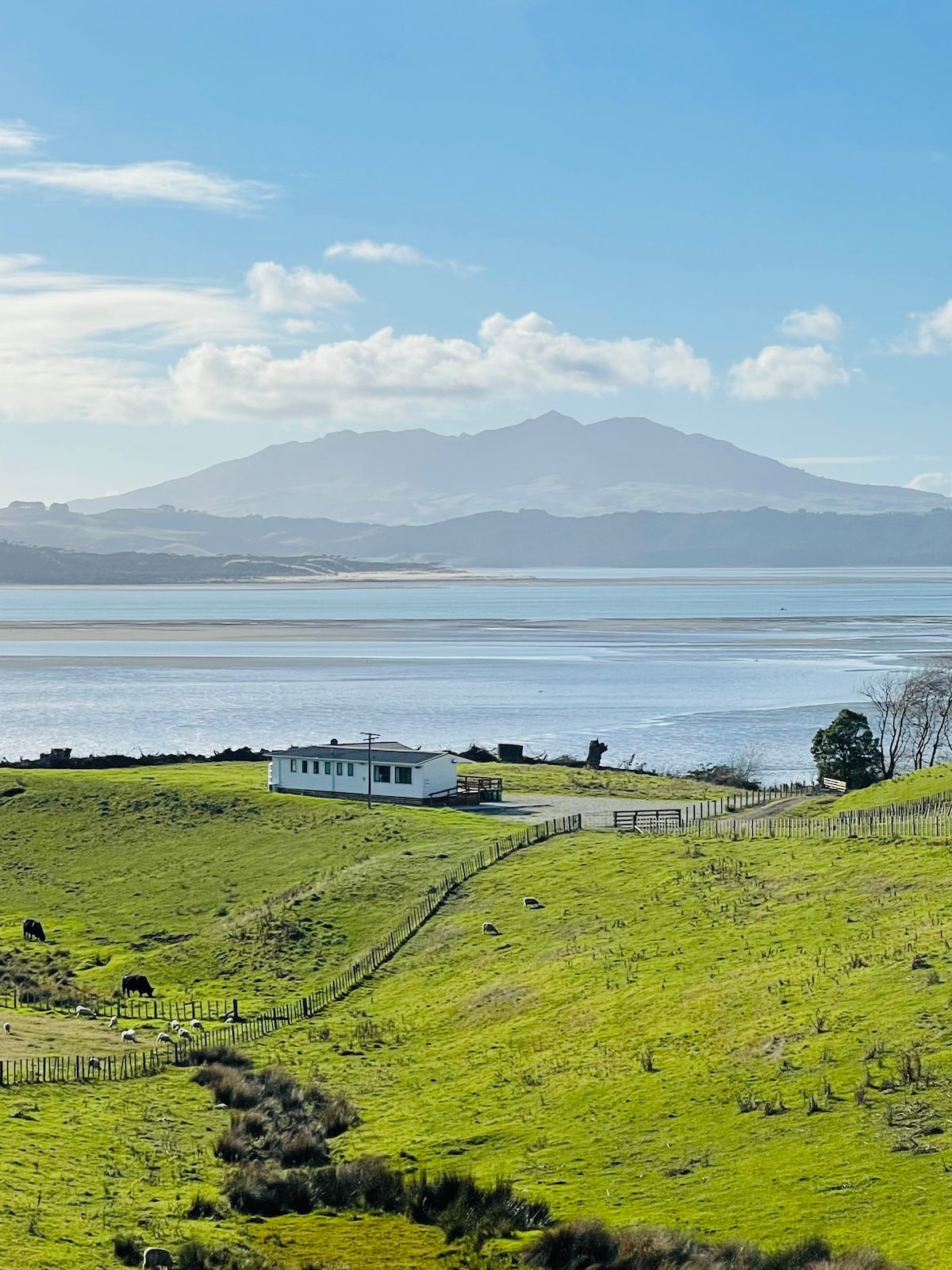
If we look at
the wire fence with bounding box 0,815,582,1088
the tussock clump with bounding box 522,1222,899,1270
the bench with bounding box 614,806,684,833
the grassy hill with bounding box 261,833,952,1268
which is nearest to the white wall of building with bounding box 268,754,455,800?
the wire fence with bounding box 0,815,582,1088

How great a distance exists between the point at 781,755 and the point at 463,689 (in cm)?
5617

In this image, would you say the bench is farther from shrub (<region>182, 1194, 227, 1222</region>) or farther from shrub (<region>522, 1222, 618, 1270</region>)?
shrub (<region>522, 1222, 618, 1270</region>)

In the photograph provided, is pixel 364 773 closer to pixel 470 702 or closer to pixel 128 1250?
pixel 128 1250

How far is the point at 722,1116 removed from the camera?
27844 millimetres

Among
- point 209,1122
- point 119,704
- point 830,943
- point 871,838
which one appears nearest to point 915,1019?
point 830,943

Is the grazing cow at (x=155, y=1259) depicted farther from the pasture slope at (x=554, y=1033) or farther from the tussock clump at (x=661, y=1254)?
the tussock clump at (x=661, y=1254)

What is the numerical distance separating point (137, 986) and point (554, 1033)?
1737cm

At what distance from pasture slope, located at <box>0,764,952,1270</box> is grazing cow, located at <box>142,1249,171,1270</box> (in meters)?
0.85

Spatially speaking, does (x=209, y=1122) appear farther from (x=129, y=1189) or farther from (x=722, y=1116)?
(x=722, y=1116)

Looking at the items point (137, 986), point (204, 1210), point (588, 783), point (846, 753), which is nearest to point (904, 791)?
point (846, 753)

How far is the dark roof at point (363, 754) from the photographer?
73.1 metres

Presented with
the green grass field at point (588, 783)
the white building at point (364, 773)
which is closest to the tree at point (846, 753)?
the green grass field at point (588, 783)

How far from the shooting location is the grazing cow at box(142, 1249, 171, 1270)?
2328 cm

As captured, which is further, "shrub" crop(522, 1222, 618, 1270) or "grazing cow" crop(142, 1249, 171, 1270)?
"grazing cow" crop(142, 1249, 171, 1270)
